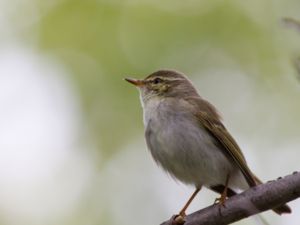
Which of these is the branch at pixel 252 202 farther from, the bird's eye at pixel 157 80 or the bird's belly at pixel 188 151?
the bird's eye at pixel 157 80

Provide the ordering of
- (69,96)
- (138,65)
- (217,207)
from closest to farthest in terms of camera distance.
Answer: (217,207), (138,65), (69,96)

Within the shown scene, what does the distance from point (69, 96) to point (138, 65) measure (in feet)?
4.17

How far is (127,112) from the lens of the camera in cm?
882

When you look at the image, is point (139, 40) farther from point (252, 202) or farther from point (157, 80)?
Answer: point (252, 202)

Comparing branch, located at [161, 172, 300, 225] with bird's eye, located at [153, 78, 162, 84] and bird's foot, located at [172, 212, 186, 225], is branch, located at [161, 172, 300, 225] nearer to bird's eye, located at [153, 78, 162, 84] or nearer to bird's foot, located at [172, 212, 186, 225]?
bird's foot, located at [172, 212, 186, 225]

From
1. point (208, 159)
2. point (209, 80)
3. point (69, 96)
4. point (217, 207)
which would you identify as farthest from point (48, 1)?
point (217, 207)

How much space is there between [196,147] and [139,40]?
3.30m

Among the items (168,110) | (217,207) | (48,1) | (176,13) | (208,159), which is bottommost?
(217,207)

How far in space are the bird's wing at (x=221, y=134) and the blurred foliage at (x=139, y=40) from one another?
250 cm

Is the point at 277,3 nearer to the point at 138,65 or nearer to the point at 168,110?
the point at 138,65

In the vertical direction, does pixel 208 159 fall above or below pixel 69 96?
below

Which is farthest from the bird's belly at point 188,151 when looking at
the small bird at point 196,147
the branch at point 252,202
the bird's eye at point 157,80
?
the branch at point 252,202

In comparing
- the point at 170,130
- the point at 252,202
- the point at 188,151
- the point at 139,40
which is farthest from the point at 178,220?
the point at 139,40

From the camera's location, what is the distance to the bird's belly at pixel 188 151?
5805mm
